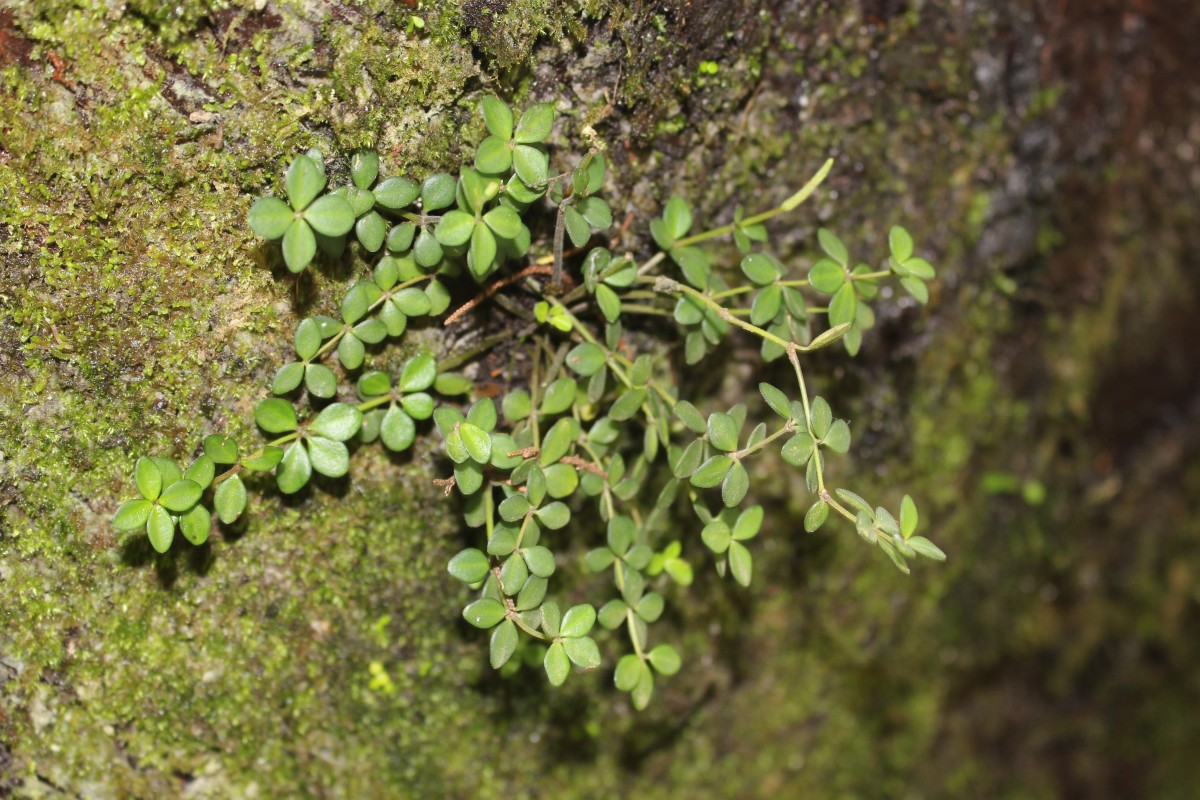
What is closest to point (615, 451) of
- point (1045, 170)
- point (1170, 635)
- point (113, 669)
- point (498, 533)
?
point (498, 533)

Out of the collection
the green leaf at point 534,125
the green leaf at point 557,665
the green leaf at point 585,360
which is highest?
the green leaf at point 534,125

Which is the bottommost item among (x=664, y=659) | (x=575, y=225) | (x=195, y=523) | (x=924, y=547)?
(x=664, y=659)

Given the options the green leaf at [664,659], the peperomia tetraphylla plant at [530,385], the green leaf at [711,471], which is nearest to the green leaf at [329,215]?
the peperomia tetraphylla plant at [530,385]

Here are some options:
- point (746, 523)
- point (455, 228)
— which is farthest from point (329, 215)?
point (746, 523)

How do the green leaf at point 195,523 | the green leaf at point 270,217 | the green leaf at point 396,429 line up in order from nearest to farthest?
the green leaf at point 270,217 → the green leaf at point 195,523 → the green leaf at point 396,429

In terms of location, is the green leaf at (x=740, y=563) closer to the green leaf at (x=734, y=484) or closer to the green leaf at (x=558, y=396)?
the green leaf at (x=734, y=484)

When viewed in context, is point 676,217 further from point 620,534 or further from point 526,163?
point 620,534
